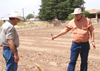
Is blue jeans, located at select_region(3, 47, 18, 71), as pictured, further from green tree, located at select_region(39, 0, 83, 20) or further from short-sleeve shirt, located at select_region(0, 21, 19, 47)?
green tree, located at select_region(39, 0, 83, 20)

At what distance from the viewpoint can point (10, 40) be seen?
3105 millimetres

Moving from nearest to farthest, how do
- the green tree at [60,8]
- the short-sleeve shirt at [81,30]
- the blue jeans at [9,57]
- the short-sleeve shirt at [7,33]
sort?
the short-sleeve shirt at [7,33] → the blue jeans at [9,57] → the short-sleeve shirt at [81,30] → the green tree at [60,8]

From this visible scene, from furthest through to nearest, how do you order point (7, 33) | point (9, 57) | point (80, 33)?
point (80, 33)
point (9, 57)
point (7, 33)

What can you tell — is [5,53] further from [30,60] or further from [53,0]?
[53,0]

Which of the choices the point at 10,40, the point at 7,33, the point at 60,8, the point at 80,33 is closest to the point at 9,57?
the point at 10,40

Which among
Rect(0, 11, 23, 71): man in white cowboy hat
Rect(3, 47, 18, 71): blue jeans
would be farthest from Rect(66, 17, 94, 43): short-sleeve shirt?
Rect(3, 47, 18, 71): blue jeans

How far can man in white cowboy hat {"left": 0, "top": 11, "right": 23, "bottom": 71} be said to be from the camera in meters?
3.10

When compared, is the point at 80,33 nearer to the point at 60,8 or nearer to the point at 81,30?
the point at 81,30

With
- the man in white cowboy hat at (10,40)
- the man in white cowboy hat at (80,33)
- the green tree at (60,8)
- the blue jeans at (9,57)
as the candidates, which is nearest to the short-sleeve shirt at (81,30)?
the man in white cowboy hat at (80,33)

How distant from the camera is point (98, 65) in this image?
5113 mm

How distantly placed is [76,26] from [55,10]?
1734 inches

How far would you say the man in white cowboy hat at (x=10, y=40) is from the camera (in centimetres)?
310

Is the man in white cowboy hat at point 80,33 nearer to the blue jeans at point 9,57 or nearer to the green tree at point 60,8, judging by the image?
the blue jeans at point 9,57

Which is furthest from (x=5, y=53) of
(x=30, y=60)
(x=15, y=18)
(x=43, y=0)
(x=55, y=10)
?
(x=43, y=0)
